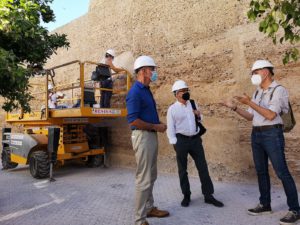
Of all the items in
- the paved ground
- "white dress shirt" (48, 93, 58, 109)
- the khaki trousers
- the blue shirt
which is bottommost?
the paved ground

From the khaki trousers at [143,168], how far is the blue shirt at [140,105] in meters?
0.19

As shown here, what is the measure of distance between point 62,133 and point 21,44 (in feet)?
13.5

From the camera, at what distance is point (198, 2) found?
23.3 ft

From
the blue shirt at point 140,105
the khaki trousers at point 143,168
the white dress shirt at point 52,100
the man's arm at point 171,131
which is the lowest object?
the khaki trousers at point 143,168

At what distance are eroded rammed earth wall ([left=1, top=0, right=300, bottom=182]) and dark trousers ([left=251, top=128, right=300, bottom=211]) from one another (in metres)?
1.68

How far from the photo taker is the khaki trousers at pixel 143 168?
375 centimetres

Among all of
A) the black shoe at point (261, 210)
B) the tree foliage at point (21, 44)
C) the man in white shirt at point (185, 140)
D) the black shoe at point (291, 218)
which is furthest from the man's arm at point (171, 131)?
the tree foliage at point (21, 44)

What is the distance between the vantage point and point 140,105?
3.86 m

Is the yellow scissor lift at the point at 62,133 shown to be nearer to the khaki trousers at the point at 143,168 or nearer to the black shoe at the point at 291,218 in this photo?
the khaki trousers at the point at 143,168

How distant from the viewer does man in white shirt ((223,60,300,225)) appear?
152 inches

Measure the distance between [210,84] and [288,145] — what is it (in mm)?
2008

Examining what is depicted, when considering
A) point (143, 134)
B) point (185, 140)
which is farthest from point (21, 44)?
point (185, 140)

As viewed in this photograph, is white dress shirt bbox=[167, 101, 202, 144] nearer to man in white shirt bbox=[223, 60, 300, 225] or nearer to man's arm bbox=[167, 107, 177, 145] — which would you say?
man's arm bbox=[167, 107, 177, 145]

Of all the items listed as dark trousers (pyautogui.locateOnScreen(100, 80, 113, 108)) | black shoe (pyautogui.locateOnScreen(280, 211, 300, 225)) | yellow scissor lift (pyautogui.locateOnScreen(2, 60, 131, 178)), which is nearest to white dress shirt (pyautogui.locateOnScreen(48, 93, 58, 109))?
yellow scissor lift (pyautogui.locateOnScreen(2, 60, 131, 178))
